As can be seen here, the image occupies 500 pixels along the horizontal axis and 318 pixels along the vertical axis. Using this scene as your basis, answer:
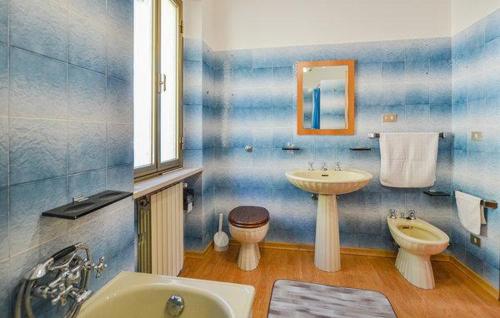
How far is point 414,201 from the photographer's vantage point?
241cm

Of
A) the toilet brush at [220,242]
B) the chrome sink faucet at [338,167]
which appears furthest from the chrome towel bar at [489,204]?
the toilet brush at [220,242]

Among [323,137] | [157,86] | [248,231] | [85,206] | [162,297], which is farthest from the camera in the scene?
[323,137]

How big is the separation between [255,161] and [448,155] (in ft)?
6.06

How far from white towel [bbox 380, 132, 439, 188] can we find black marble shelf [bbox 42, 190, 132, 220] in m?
Answer: 2.25

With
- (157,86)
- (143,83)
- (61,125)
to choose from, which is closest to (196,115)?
(157,86)

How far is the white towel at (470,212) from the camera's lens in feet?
6.28

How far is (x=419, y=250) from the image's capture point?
6.29ft

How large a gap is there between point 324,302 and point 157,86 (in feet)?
6.70

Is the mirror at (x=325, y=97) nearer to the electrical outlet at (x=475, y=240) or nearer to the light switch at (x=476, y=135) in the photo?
the light switch at (x=476, y=135)

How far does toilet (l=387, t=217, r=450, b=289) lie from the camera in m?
1.89

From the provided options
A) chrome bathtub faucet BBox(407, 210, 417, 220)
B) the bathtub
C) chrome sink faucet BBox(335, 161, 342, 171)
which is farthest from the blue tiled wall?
the bathtub

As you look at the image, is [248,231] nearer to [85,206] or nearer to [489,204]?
[85,206]

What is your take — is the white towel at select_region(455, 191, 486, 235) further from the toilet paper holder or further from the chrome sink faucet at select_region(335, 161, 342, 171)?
the chrome sink faucet at select_region(335, 161, 342, 171)

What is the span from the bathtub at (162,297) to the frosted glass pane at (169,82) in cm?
116
